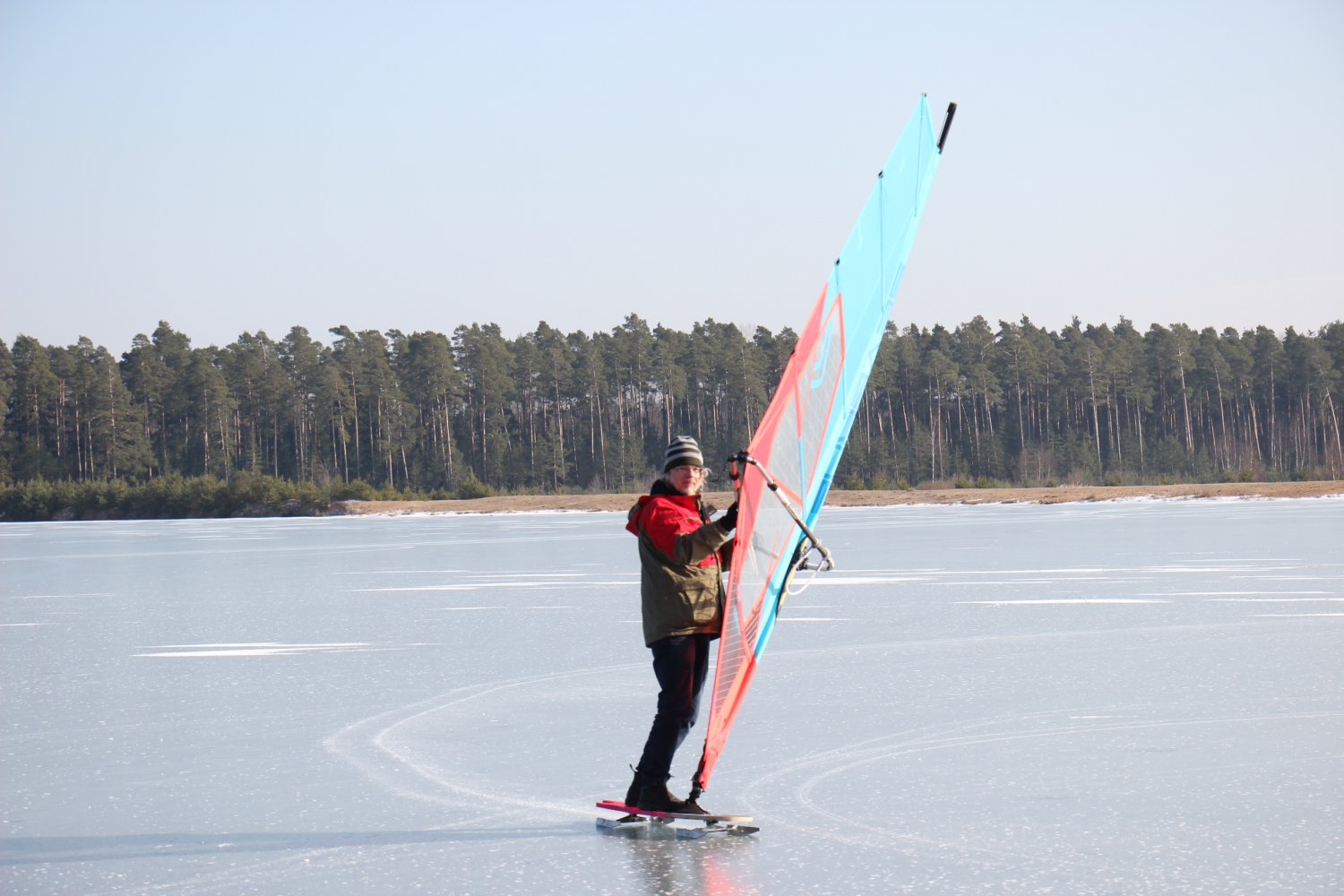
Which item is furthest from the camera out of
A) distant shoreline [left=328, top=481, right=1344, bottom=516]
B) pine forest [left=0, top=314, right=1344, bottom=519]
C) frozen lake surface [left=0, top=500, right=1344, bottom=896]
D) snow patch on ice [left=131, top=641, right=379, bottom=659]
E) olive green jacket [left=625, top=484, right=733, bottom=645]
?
pine forest [left=0, top=314, right=1344, bottom=519]

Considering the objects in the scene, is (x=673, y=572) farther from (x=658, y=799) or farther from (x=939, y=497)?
(x=939, y=497)

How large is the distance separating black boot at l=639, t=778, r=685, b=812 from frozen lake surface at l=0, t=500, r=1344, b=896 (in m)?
0.14

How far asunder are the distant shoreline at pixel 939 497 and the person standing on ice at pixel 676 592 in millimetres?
27387

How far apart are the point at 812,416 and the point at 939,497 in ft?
117

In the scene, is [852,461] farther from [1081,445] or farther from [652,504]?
[652,504]

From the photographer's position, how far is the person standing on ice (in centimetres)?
422

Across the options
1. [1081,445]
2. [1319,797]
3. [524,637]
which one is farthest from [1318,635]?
[1081,445]

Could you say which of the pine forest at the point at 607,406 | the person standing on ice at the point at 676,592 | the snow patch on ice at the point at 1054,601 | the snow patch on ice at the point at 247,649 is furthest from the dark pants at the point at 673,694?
the pine forest at the point at 607,406

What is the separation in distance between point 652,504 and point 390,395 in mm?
70536

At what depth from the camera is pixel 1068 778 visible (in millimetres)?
4910

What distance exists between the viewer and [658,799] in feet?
14.6

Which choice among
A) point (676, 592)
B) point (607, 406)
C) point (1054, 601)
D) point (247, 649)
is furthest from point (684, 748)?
point (607, 406)

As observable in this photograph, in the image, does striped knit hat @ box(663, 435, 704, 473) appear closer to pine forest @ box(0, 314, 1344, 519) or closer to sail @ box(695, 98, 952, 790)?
sail @ box(695, 98, 952, 790)

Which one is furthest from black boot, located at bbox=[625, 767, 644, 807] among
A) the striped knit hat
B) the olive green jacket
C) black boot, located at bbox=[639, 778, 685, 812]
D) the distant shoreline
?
the distant shoreline
